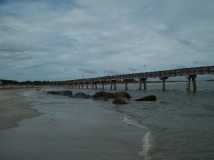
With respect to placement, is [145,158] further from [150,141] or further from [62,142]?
[62,142]

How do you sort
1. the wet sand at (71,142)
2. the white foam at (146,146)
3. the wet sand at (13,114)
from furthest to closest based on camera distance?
the wet sand at (13,114) → the white foam at (146,146) → the wet sand at (71,142)

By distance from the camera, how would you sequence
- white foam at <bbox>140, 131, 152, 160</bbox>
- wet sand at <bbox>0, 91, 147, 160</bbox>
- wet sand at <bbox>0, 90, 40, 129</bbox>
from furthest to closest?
wet sand at <bbox>0, 90, 40, 129</bbox>
white foam at <bbox>140, 131, 152, 160</bbox>
wet sand at <bbox>0, 91, 147, 160</bbox>

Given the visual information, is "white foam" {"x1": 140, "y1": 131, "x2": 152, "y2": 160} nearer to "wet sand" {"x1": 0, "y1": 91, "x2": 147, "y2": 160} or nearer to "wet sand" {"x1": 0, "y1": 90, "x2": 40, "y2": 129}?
"wet sand" {"x1": 0, "y1": 91, "x2": 147, "y2": 160}

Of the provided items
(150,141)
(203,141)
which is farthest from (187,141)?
(150,141)

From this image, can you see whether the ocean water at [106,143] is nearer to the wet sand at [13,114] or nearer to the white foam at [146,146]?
the white foam at [146,146]

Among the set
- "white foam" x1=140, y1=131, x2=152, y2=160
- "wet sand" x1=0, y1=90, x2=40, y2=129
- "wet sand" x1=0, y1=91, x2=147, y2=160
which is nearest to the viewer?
"wet sand" x1=0, y1=91, x2=147, y2=160

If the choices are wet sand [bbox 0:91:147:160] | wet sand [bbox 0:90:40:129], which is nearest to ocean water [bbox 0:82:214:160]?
wet sand [bbox 0:91:147:160]

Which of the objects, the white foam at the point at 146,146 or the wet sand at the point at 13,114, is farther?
the wet sand at the point at 13,114

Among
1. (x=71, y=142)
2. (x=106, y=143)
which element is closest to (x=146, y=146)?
(x=106, y=143)

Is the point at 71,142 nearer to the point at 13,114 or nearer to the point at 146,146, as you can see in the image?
the point at 146,146

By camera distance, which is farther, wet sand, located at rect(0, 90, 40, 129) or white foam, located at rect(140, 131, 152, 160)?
wet sand, located at rect(0, 90, 40, 129)

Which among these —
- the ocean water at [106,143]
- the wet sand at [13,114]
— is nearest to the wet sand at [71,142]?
the ocean water at [106,143]

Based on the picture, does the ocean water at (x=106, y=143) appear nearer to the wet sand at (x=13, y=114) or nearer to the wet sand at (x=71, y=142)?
the wet sand at (x=71, y=142)

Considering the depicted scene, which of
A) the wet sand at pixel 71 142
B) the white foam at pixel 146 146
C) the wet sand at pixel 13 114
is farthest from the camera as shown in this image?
the wet sand at pixel 13 114
